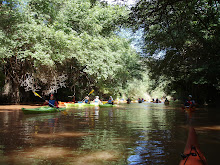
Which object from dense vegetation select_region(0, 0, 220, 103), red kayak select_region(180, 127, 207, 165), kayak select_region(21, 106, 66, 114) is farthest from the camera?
dense vegetation select_region(0, 0, 220, 103)

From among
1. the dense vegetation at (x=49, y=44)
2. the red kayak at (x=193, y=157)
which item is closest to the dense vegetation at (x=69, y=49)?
the dense vegetation at (x=49, y=44)

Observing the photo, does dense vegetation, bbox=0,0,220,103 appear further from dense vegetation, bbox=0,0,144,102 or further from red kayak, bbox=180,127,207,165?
red kayak, bbox=180,127,207,165

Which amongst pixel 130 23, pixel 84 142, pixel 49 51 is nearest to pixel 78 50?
pixel 49 51

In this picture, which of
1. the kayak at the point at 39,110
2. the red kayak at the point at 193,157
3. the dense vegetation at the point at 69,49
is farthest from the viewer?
the dense vegetation at the point at 69,49

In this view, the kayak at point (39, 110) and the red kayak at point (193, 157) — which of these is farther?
the kayak at point (39, 110)

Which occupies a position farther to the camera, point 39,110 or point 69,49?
point 69,49

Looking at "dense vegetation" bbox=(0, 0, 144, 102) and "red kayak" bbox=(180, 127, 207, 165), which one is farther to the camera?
"dense vegetation" bbox=(0, 0, 144, 102)

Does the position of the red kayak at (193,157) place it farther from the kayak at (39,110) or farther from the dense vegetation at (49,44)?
the dense vegetation at (49,44)

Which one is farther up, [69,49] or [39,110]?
[69,49]

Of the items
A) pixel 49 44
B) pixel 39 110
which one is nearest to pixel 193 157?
pixel 39 110

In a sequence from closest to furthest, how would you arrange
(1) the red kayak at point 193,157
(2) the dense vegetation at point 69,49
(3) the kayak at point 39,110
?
(1) the red kayak at point 193,157
(3) the kayak at point 39,110
(2) the dense vegetation at point 69,49

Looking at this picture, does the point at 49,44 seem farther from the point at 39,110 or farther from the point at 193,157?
the point at 193,157

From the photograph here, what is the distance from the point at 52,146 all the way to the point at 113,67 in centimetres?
1810

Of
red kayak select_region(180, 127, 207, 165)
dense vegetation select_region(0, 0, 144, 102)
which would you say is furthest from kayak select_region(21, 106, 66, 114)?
red kayak select_region(180, 127, 207, 165)
